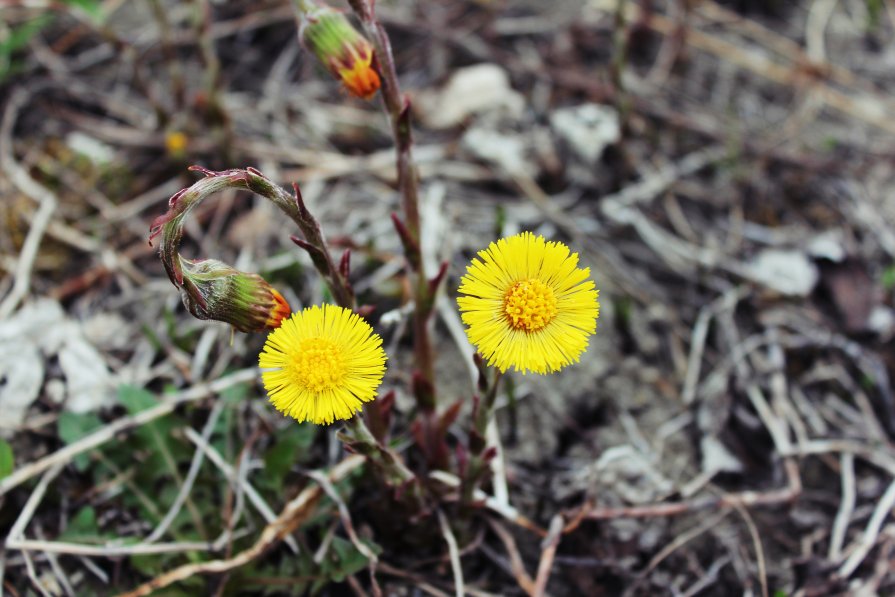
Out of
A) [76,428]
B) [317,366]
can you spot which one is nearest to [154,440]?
[76,428]

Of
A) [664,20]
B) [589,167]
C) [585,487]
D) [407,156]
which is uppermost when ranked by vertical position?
[664,20]

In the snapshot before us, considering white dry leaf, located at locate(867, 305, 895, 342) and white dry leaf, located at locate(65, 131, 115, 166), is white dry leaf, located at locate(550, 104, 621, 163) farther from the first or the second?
white dry leaf, located at locate(65, 131, 115, 166)

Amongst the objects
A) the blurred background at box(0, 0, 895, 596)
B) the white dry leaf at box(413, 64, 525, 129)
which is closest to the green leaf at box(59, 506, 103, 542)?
the blurred background at box(0, 0, 895, 596)

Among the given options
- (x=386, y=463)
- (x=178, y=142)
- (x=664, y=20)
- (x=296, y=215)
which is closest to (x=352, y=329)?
(x=296, y=215)

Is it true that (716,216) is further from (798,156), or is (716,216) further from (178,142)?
(178,142)

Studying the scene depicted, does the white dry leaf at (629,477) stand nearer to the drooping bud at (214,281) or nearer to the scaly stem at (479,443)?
the scaly stem at (479,443)

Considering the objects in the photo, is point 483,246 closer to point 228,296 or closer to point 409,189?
point 409,189
